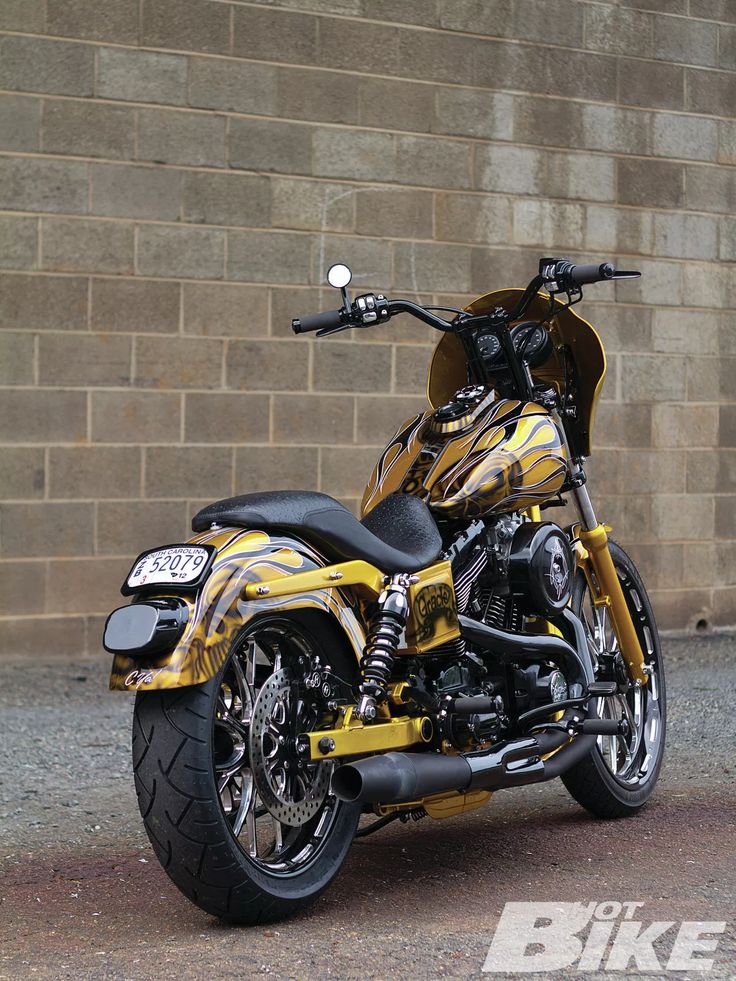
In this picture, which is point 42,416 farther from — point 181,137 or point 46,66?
point 46,66

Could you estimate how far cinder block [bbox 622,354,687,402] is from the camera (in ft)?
29.1

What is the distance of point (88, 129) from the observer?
7.45 meters

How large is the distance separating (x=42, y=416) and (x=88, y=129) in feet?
5.03

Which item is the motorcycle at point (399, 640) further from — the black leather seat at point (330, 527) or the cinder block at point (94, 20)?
the cinder block at point (94, 20)

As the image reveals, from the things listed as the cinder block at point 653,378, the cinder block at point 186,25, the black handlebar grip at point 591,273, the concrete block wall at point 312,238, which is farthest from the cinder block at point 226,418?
the black handlebar grip at point 591,273

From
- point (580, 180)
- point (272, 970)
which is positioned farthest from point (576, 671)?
point (580, 180)

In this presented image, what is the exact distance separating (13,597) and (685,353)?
14.7ft

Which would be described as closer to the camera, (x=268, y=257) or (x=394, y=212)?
(x=268, y=257)

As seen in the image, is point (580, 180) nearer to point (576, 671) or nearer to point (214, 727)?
point (576, 671)

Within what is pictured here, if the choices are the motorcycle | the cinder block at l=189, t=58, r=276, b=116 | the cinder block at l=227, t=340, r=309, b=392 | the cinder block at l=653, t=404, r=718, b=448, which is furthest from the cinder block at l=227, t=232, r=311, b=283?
the motorcycle

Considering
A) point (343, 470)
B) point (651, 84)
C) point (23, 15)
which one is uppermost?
point (651, 84)

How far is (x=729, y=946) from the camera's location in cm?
346

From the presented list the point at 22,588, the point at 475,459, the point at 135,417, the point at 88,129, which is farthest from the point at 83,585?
the point at 475,459

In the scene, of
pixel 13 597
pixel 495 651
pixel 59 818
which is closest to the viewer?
pixel 495 651
